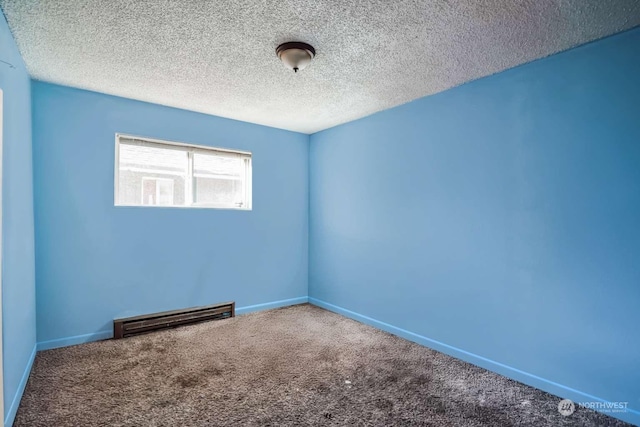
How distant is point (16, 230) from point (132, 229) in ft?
3.74

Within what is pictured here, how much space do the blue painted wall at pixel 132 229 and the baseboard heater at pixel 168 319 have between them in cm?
8

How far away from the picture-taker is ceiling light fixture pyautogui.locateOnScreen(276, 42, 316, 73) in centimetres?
211

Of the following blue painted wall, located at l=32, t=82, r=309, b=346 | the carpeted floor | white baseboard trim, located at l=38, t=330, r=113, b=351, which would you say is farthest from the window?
the carpeted floor

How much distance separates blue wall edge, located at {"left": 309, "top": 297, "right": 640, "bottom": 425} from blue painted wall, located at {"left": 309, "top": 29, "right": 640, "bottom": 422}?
0.03 meters

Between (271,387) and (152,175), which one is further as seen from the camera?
(152,175)

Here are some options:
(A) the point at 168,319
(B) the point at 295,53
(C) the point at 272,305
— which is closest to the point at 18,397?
(A) the point at 168,319

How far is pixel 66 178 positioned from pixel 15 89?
99 centimetres

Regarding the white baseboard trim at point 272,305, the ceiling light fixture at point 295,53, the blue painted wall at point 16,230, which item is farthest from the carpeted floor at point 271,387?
the ceiling light fixture at point 295,53

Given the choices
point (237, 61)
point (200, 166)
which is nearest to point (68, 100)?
point (200, 166)

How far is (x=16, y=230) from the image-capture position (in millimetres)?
2086

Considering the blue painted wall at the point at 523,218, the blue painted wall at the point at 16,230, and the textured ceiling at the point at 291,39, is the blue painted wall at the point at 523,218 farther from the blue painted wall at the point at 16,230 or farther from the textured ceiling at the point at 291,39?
the blue painted wall at the point at 16,230

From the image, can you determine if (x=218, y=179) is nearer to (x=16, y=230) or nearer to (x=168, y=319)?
(x=168, y=319)

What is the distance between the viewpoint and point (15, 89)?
210 centimetres

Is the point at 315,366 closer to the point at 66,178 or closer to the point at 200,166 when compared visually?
the point at 200,166
